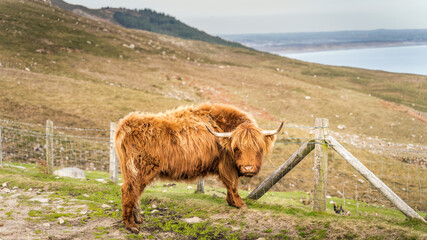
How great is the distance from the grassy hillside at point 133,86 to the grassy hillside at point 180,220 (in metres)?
12.0

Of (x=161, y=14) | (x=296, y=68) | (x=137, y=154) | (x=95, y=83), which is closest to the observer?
(x=137, y=154)

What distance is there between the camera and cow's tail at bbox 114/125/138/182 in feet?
20.7

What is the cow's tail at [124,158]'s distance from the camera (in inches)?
248

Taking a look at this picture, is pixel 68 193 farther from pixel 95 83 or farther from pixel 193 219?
pixel 95 83

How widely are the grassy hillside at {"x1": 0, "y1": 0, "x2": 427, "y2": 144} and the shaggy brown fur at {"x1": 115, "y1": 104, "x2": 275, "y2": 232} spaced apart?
44.5ft

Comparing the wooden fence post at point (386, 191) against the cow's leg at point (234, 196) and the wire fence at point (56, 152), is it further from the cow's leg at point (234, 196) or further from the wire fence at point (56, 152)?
the wire fence at point (56, 152)

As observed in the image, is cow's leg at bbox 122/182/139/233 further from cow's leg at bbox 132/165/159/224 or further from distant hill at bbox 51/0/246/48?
distant hill at bbox 51/0/246/48

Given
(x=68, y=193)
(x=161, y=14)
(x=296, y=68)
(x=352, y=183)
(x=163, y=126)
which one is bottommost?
(x=352, y=183)

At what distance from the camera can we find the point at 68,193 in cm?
872

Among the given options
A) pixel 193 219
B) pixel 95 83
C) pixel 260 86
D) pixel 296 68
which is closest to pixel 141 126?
pixel 193 219

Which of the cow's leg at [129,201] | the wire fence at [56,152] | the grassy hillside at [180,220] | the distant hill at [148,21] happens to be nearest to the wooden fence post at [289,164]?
the grassy hillside at [180,220]

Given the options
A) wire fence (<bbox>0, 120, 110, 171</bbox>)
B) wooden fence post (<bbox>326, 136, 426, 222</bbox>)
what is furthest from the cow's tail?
wire fence (<bbox>0, 120, 110, 171</bbox>)

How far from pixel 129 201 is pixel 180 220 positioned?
1.06 metres

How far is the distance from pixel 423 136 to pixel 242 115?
79.2 feet
